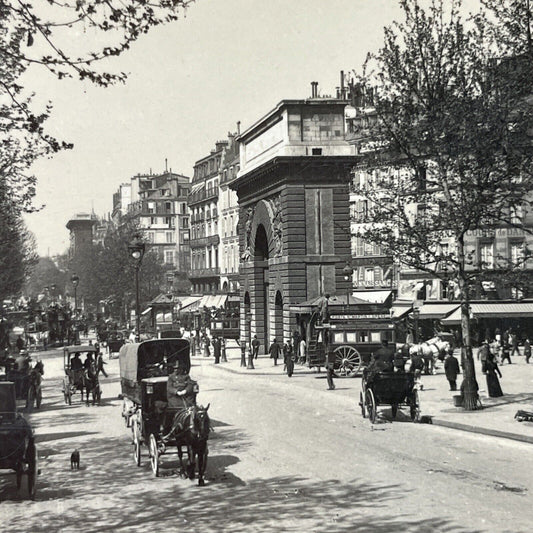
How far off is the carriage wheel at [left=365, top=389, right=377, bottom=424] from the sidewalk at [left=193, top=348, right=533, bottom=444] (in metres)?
1.53

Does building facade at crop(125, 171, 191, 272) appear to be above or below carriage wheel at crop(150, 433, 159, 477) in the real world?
above

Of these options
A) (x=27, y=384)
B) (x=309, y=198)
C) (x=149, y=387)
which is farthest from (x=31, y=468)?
(x=309, y=198)

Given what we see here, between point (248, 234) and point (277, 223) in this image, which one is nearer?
point (277, 223)

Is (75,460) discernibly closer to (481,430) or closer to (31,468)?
(31,468)

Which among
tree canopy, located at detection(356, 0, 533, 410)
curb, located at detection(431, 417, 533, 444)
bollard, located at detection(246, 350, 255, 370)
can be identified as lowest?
→ curb, located at detection(431, 417, 533, 444)

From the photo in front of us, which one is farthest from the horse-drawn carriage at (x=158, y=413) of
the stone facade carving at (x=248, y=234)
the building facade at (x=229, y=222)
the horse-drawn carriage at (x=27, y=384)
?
the building facade at (x=229, y=222)

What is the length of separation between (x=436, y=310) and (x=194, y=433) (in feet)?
133

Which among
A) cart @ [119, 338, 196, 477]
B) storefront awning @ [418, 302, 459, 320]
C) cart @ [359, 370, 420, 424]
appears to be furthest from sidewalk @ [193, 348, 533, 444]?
storefront awning @ [418, 302, 459, 320]

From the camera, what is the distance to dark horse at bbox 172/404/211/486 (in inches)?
485

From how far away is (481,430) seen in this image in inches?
695

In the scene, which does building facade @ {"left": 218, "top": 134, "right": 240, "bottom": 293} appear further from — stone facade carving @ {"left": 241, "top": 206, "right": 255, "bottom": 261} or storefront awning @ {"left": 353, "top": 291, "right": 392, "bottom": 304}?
stone facade carving @ {"left": 241, "top": 206, "right": 255, "bottom": 261}

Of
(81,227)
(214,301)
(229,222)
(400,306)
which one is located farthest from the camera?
(81,227)

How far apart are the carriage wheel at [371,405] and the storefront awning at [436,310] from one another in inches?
1247

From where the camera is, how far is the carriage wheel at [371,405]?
1878 cm
